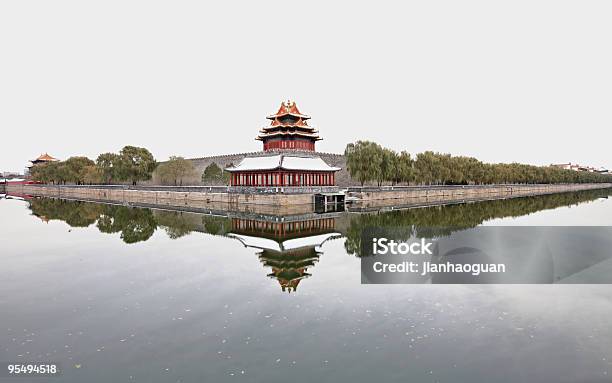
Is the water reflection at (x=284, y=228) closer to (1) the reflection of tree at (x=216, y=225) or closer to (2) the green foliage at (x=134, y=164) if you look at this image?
(1) the reflection of tree at (x=216, y=225)

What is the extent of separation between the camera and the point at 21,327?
9.40 metres

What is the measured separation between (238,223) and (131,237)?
329 inches

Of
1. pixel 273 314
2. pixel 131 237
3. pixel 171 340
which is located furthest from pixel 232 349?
pixel 131 237

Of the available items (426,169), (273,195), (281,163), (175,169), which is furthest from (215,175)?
(426,169)

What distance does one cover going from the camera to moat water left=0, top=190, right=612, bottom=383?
743 cm

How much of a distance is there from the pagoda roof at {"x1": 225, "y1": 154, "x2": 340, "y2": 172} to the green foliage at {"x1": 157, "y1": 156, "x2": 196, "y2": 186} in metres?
17.8

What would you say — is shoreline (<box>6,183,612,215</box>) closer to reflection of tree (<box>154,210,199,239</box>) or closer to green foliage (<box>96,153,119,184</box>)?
green foliage (<box>96,153,119,184</box>)

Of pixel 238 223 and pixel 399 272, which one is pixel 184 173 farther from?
pixel 399 272

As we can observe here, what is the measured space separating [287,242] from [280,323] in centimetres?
1193

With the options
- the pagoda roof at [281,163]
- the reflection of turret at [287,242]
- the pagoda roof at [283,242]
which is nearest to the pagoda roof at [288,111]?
the pagoda roof at [281,163]

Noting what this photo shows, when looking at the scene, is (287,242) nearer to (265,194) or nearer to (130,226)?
(130,226)

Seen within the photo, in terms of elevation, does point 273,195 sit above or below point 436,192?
above

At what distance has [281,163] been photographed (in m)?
49.9

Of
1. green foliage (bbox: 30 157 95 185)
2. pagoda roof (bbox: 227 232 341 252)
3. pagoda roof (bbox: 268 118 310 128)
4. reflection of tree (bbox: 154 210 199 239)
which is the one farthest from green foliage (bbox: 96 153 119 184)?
pagoda roof (bbox: 227 232 341 252)
